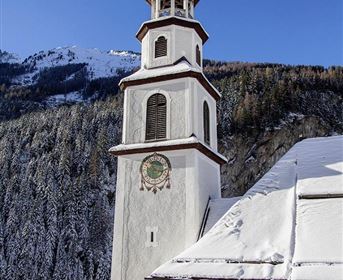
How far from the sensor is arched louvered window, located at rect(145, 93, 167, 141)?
15.3 meters

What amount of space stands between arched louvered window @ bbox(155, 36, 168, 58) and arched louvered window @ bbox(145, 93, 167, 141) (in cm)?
194

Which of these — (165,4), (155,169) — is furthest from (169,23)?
(155,169)

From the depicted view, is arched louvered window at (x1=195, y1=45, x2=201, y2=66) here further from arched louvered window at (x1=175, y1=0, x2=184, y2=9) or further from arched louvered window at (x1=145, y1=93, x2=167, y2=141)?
arched louvered window at (x1=145, y1=93, x2=167, y2=141)

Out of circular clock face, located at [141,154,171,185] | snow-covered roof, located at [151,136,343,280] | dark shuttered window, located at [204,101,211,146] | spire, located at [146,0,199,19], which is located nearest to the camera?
snow-covered roof, located at [151,136,343,280]

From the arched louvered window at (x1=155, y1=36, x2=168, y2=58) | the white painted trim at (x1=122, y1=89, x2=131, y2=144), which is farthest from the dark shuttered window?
the white painted trim at (x1=122, y1=89, x2=131, y2=144)

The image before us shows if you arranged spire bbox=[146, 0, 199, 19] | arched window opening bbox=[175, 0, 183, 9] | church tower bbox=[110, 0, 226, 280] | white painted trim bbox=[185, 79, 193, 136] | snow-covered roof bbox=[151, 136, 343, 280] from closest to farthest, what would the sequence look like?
snow-covered roof bbox=[151, 136, 343, 280]
church tower bbox=[110, 0, 226, 280]
white painted trim bbox=[185, 79, 193, 136]
spire bbox=[146, 0, 199, 19]
arched window opening bbox=[175, 0, 183, 9]

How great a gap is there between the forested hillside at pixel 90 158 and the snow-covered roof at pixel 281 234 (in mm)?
44328

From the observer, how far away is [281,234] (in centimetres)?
1088

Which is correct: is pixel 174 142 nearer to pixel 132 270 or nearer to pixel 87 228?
pixel 132 270

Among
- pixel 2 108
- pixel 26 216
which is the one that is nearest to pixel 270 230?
pixel 26 216

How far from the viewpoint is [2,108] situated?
121m

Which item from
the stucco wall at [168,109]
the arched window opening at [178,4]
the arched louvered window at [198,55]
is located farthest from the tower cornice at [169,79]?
the arched window opening at [178,4]

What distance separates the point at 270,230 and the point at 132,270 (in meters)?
4.76

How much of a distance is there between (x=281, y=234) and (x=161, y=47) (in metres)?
8.96
